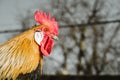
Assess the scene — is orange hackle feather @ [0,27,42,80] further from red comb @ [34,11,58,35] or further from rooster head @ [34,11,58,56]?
red comb @ [34,11,58,35]

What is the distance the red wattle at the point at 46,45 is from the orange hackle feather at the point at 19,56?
0.15 ft

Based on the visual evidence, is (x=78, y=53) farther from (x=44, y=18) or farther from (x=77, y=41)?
(x=44, y=18)

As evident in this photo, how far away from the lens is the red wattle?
8.74 feet

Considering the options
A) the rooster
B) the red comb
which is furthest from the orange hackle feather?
the red comb

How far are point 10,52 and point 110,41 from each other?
36.7ft

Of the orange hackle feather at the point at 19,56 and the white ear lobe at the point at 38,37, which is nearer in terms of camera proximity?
the orange hackle feather at the point at 19,56

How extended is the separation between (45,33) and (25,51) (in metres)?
0.27

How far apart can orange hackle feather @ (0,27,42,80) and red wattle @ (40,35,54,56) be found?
47 millimetres

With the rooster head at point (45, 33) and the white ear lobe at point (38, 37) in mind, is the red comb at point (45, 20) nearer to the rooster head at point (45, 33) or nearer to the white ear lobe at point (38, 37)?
the rooster head at point (45, 33)

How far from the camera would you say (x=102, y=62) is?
13672 millimetres

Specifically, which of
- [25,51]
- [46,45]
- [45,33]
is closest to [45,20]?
[45,33]

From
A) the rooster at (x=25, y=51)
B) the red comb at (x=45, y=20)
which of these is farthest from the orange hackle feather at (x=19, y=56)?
the red comb at (x=45, y=20)

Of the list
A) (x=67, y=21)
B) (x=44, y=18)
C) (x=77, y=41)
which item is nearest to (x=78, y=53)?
(x=77, y=41)

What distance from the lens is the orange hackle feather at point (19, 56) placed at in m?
2.54
